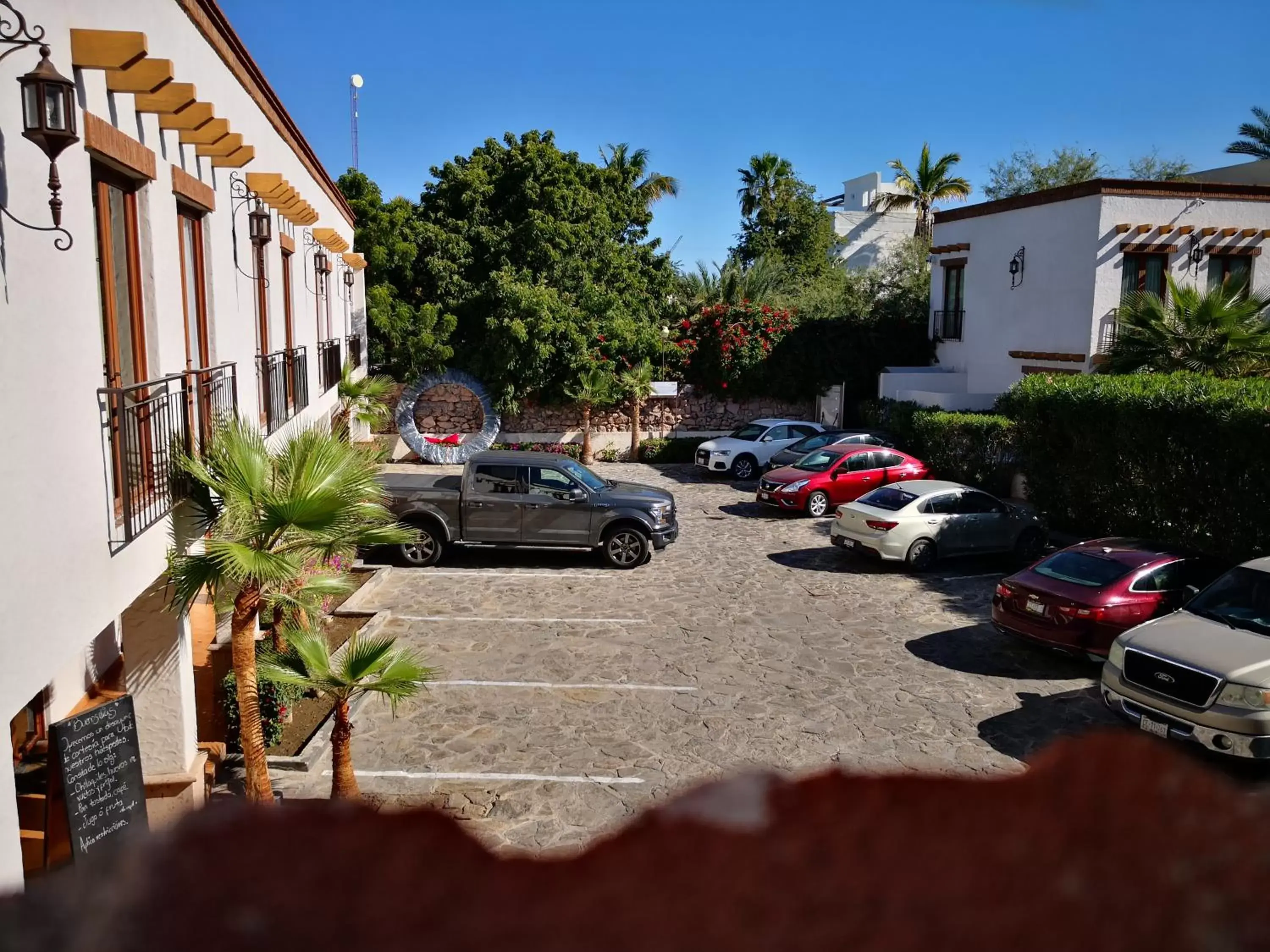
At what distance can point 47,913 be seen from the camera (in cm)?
74

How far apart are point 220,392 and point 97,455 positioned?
3418 millimetres

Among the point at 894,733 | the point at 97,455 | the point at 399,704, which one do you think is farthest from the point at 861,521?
the point at 97,455

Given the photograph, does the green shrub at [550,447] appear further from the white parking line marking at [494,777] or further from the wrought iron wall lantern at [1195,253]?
the white parking line marking at [494,777]

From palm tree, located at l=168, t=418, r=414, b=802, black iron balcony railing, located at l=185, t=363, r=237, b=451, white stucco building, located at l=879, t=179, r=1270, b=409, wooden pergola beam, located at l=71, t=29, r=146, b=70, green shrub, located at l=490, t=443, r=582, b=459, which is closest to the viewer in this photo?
wooden pergola beam, located at l=71, t=29, r=146, b=70

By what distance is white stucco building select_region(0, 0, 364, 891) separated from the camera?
16.9 feet

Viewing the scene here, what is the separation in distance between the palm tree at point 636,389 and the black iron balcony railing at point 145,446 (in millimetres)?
20978

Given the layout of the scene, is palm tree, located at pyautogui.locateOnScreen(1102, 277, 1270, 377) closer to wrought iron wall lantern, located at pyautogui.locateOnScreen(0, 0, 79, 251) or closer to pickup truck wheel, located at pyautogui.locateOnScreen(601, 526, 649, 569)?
pickup truck wheel, located at pyautogui.locateOnScreen(601, 526, 649, 569)

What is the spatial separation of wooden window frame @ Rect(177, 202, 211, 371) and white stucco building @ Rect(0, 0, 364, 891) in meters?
0.02

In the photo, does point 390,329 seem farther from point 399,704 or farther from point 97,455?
point 97,455

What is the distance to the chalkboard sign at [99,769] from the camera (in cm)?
648

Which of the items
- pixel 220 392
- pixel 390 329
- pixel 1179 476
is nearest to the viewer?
pixel 220 392

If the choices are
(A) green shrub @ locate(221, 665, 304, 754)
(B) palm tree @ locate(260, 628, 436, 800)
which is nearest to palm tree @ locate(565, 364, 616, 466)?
(A) green shrub @ locate(221, 665, 304, 754)

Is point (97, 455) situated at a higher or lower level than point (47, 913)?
lower

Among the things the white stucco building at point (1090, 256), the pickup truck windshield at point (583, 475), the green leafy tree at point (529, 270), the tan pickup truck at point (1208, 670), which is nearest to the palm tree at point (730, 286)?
the green leafy tree at point (529, 270)
